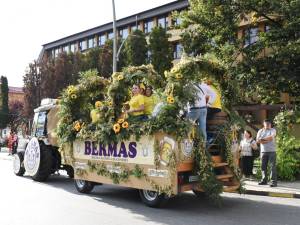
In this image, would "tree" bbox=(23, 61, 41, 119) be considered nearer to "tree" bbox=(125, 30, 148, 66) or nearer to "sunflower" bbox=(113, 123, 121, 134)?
"tree" bbox=(125, 30, 148, 66)

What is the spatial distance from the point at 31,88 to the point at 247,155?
31550mm

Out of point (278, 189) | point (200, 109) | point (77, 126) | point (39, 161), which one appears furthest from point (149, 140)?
point (39, 161)

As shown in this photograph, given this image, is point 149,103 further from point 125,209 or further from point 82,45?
point 82,45

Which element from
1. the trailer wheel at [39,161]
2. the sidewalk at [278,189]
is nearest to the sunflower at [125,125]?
the sidewalk at [278,189]

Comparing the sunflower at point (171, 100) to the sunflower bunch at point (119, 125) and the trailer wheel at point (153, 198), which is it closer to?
the sunflower bunch at point (119, 125)

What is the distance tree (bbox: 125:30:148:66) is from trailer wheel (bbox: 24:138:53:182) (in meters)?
20.1

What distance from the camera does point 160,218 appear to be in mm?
8258

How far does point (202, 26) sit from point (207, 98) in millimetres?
10580

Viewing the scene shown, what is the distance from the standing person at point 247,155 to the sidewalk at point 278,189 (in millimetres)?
1085

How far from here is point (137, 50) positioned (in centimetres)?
3366

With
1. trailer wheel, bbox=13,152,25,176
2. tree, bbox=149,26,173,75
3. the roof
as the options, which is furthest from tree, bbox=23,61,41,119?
trailer wheel, bbox=13,152,25,176

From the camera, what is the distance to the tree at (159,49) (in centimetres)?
3288

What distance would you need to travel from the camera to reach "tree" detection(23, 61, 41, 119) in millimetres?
41594

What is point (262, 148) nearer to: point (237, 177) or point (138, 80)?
point (237, 177)
